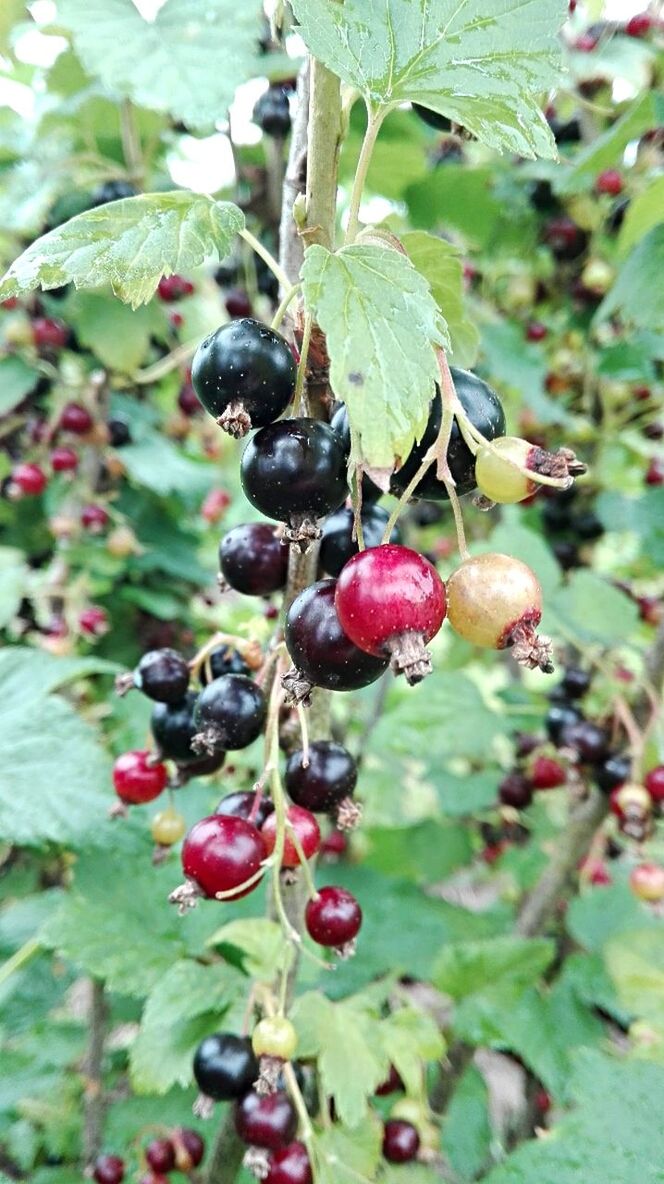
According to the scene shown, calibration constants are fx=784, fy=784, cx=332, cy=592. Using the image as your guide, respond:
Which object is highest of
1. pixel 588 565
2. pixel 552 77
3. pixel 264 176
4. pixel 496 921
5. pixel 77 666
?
pixel 552 77

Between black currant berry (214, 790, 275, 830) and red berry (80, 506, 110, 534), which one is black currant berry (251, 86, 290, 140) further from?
black currant berry (214, 790, 275, 830)

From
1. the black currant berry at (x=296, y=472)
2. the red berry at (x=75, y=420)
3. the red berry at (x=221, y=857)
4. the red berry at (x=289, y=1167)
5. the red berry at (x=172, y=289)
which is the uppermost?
the black currant berry at (x=296, y=472)

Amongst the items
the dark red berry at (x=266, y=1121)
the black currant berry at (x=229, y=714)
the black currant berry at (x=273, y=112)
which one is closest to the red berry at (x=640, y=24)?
the black currant berry at (x=273, y=112)

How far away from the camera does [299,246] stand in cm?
57

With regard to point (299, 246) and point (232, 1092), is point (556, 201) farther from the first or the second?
point (232, 1092)

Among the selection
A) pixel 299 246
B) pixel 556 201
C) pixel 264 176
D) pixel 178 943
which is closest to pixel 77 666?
pixel 178 943

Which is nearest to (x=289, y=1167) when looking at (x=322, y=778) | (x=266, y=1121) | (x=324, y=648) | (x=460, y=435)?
(x=266, y=1121)

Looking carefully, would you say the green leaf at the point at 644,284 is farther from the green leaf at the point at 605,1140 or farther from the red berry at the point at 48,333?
the red berry at the point at 48,333

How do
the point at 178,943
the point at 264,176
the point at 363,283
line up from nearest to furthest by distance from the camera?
the point at 363,283
the point at 178,943
the point at 264,176

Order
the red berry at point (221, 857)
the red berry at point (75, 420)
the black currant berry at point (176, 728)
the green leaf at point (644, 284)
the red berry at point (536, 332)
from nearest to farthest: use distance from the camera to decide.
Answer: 1. the red berry at point (221, 857)
2. the black currant berry at point (176, 728)
3. the green leaf at point (644, 284)
4. the red berry at point (75, 420)
5. the red berry at point (536, 332)

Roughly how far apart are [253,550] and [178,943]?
1.76ft

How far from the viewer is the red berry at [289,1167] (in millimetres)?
624

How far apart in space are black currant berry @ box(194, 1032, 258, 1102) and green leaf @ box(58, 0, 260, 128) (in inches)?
31.8

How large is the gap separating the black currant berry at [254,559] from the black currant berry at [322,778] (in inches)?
5.2
